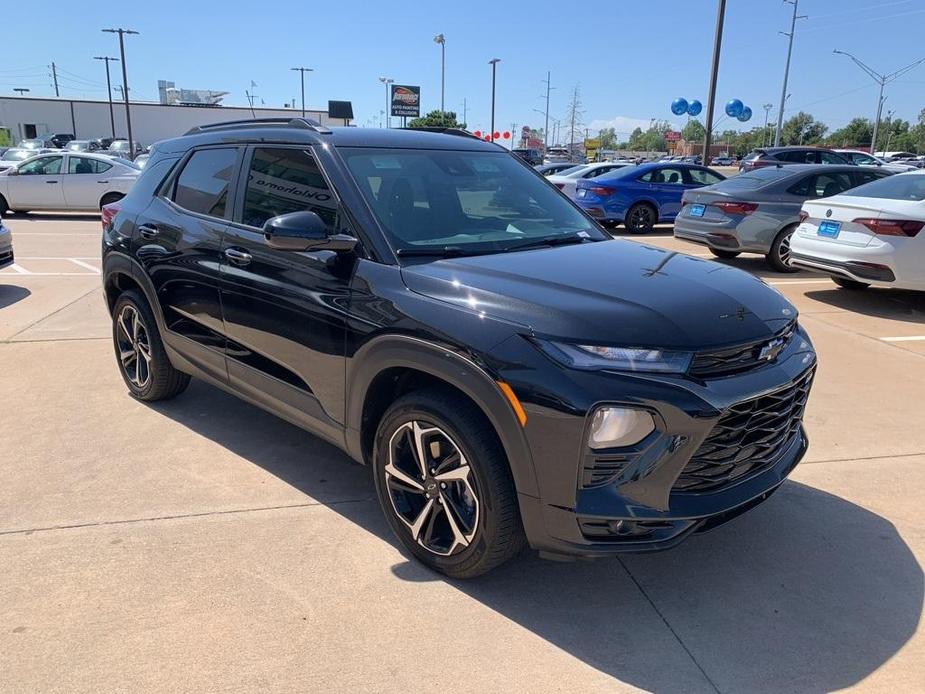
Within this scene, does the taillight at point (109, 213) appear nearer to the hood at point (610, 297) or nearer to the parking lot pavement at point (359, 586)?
the parking lot pavement at point (359, 586)

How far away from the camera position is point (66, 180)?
16969 millimetres

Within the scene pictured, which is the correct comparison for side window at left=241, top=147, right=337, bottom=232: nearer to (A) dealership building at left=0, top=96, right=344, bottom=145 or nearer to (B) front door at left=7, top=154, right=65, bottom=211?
Answer: (B) front door at left=7, top=154, right=65, bottom=211

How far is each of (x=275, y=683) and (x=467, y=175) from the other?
2.61 metres

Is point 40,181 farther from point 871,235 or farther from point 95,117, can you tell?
point 95,117

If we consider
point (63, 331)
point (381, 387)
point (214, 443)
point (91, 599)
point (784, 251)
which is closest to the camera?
point (91, 599)

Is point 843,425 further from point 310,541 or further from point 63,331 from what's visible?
point 63,331

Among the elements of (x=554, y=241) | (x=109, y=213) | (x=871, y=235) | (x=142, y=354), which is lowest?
(x=142, y=354)

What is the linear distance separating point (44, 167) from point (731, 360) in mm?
18498

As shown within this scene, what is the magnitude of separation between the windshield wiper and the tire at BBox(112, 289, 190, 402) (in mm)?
2582

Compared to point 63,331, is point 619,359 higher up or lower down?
higher up

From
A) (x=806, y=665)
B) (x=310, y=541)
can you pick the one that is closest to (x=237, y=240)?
(x=310, y=541)

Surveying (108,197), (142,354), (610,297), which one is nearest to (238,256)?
(142,354)

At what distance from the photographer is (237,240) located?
3863mm

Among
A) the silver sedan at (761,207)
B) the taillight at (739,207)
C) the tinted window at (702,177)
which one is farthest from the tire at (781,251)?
the tinted window at (702,177)
